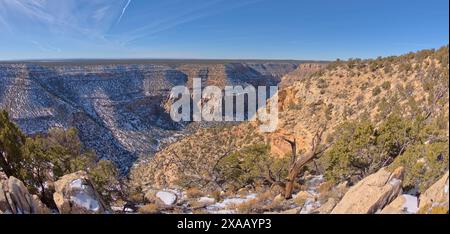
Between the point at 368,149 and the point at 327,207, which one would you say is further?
the point at 368,149

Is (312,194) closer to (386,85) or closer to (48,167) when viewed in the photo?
(48,167)

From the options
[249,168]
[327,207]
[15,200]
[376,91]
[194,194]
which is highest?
[376,91]

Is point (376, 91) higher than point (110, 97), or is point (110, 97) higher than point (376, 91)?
point (376, 91)

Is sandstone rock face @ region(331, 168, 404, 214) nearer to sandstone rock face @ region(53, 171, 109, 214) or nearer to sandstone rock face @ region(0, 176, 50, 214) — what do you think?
sandstone rock face @ region(53, 171, 109, 214)

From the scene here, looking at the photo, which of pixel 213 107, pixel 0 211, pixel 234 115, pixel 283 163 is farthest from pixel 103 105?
pixel 0 211

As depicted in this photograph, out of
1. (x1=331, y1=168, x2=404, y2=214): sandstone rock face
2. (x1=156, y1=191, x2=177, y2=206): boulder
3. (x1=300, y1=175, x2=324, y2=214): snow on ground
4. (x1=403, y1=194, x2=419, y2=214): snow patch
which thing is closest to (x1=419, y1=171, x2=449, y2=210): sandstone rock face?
(x1=403, y1=194, x2=419, y2=214): snow patch

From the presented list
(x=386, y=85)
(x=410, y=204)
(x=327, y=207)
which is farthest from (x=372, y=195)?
(x=386, y=85)

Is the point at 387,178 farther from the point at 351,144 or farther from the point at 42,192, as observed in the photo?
the point at 42,192
